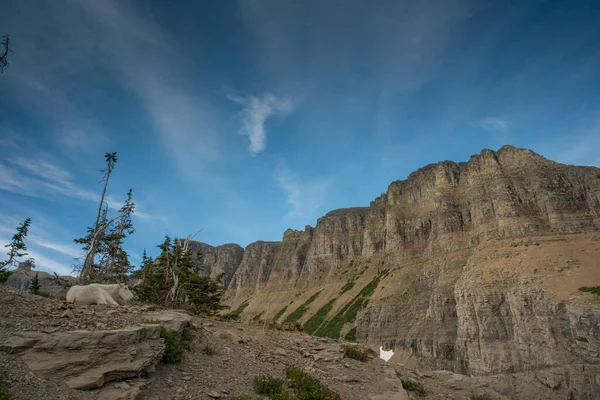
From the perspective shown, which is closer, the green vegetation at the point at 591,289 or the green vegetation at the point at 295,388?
the green vegetation at the point at 295,388

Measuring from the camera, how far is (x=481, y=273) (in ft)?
162

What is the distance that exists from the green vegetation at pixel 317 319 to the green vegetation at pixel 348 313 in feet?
5.46

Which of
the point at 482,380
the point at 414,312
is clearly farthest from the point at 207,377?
the point at 414,312

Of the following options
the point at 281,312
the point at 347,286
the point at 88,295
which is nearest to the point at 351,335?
the point at 347,286

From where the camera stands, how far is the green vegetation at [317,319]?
3086 inches

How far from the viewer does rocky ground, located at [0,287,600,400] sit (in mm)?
6066

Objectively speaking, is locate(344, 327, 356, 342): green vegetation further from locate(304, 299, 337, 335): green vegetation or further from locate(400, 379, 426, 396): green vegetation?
locate(400, 379, 426, 396): green vegetation

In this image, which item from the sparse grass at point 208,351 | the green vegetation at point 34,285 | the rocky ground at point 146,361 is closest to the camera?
the rocky ground at point 146,361

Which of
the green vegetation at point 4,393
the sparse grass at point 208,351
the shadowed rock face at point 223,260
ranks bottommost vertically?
the green vegetation at point 4,393

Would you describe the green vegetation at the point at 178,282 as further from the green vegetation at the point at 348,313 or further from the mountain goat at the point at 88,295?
the green vegetation at the point at 348,313

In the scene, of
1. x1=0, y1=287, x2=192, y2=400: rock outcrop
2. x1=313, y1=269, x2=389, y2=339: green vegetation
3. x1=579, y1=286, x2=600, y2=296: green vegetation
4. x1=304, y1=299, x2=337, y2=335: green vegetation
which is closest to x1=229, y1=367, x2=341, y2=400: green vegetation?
x1=0, y1=287, x2=192, y2=400: rock outcrop

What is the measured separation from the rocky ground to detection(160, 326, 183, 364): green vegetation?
160 mm

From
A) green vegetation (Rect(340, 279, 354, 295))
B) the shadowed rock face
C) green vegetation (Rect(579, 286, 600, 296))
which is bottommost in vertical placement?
green vegetation (Rect(579, 286, 600, 296))

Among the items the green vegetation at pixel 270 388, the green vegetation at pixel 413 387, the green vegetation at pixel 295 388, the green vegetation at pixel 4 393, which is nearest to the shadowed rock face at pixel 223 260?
the green vegetation at pixel 413 387
